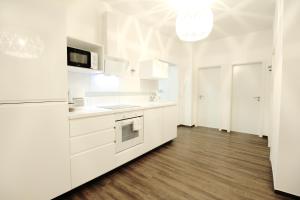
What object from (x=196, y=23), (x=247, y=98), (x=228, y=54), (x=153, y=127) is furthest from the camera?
(x=228, y=54)

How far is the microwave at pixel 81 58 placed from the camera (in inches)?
79.2

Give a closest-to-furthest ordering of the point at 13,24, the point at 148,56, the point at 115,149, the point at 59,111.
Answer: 1. the point at 13,24
2. the point at 59,111
3. the point at 115,149
4. the point at 148,56

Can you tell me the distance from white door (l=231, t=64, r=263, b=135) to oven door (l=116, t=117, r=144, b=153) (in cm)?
325

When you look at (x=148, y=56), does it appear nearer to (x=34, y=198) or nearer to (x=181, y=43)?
(x=181, y=43)

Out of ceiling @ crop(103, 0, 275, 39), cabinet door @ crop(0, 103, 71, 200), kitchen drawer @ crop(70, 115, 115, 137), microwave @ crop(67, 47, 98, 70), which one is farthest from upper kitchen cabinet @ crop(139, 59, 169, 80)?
cabinet door @ crop(0, 103, 71, 200)

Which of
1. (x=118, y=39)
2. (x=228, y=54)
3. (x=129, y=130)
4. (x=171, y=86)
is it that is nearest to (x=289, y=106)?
(x=129, y=130)

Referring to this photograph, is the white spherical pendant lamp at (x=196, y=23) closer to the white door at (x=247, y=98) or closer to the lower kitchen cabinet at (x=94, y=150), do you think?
the lower kitchen cabinet at (x=94, y=150)

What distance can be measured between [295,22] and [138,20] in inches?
104

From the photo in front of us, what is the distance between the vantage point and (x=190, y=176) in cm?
215

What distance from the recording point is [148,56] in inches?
146

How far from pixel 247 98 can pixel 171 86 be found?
218 cm

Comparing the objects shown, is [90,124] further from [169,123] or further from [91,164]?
[169,123]

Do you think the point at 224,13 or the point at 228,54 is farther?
the point at 228,54

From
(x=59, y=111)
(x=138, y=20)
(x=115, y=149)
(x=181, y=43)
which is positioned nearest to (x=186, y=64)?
(x=181, y=43)
